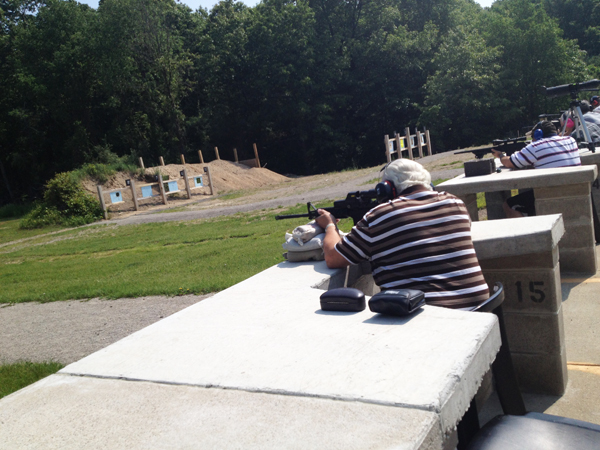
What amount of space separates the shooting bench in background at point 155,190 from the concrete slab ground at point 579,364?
22.4 metres

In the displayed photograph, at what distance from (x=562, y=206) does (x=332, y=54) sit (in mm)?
41731

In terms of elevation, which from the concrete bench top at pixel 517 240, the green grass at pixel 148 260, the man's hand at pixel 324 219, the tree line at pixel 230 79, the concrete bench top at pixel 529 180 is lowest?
the green grass at pixel 148 260

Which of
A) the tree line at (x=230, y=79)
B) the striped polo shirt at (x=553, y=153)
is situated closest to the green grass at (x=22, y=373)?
the striped polo shirt at (x=553, y=153)

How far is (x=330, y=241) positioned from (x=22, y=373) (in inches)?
134

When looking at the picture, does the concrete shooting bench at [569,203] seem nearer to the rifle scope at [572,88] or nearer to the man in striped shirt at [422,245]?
the rifle scope at [572,88]

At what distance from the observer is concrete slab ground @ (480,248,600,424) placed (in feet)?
11.0

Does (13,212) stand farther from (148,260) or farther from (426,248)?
(426,248)

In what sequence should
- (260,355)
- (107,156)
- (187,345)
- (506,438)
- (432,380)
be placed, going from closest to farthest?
(432,380) < (506,438) < (260,355) < (187,345) < (107,156)

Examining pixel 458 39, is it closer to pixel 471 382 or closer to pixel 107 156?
pixel 107 156

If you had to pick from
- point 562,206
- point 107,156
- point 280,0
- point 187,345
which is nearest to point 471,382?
point 187,345

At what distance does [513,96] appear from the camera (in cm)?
3884

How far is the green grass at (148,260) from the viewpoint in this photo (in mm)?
8602

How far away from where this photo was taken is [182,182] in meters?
30.1

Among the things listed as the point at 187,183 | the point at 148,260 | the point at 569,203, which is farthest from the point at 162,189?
the point at 569,203
